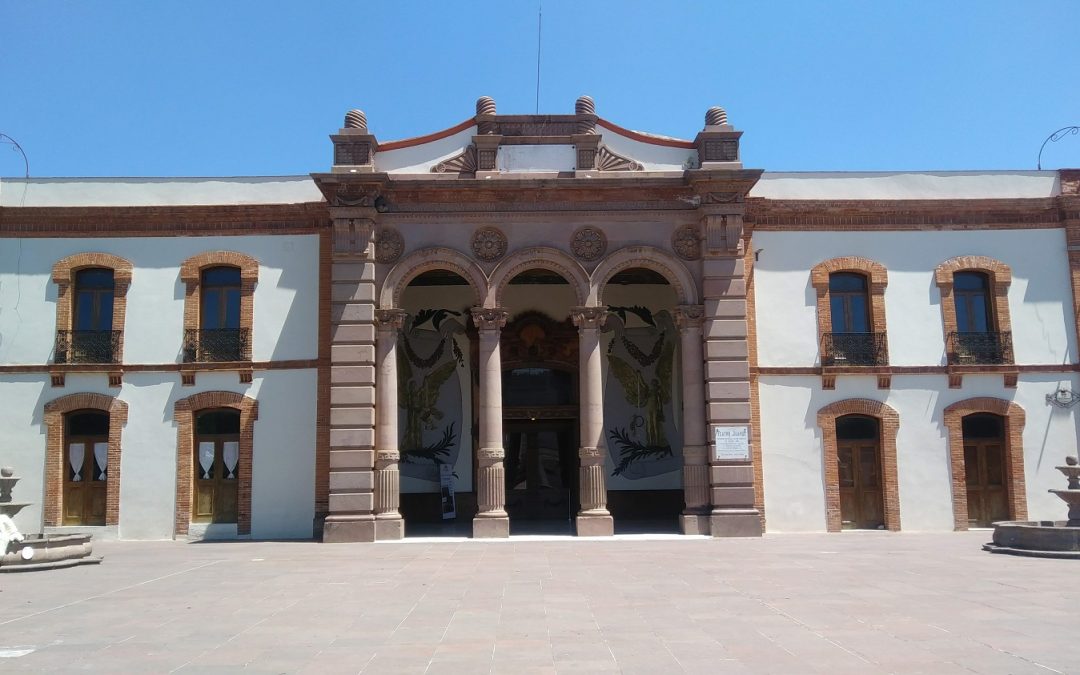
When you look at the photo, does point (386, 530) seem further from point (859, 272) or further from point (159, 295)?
point (859, 272)

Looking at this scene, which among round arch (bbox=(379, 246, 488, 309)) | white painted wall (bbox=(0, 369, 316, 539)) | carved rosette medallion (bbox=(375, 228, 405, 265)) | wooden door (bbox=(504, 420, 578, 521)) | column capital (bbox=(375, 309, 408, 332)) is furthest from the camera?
wooden door (bbox=(504, 420, 578, 521))

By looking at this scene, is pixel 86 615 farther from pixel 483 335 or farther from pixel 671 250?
pixel 671 250

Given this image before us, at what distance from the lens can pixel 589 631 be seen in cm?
910

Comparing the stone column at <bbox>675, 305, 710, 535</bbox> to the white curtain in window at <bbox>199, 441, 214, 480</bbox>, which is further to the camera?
the white curtain in window at <bbox>199, 441, 214, 480</bbox>

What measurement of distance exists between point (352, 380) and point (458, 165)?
18.0 ft

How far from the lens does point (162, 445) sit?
2083cm

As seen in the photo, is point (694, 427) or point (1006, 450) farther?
point (1006, 450)

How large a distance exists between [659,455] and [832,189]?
322 inches

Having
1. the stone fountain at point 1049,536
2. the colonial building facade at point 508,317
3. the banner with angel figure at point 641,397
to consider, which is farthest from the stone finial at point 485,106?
the stone fountain at point 1049,536

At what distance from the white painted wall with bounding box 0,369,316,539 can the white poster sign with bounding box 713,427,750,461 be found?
929cm

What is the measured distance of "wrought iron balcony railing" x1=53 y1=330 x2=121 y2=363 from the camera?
21047mm

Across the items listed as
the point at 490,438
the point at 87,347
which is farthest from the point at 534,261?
the point at 87,347

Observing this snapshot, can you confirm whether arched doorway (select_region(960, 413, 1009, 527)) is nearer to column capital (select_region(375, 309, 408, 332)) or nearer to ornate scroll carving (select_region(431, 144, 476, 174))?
ornate scroll carving (select_region(431, 144, 476, 174))

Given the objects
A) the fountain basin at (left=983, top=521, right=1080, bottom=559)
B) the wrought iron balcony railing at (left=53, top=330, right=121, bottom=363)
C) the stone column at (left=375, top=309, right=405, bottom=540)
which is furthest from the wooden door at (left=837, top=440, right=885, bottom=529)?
the wrought iron balcony railing at (left=53, top=330, right=121, bottom=363)
